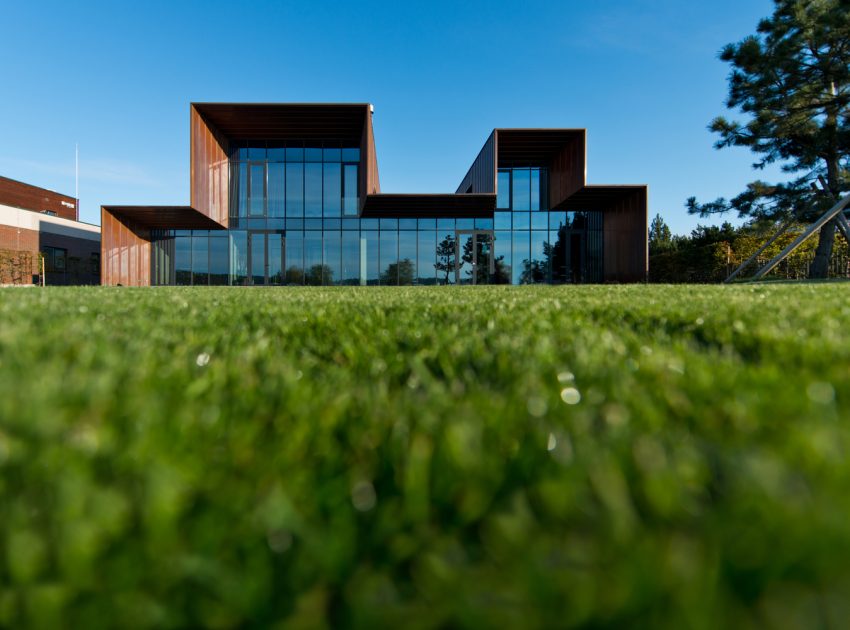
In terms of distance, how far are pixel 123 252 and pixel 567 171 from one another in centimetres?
2209

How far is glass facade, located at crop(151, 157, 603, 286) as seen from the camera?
2314 cm

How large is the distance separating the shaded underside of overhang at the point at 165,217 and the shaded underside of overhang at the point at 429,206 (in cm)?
784

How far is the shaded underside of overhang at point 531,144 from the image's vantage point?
2036 centimetres

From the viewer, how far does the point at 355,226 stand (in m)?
23.5

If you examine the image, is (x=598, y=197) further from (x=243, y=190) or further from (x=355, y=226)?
(x=243, y=190)

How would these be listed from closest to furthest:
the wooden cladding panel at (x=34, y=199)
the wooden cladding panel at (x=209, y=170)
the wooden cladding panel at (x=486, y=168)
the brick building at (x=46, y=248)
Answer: the wooden cladding panel at (x=209, y=170) → the wooden cladding panel at (x=486, y=168) → the brick building at (x=46, y=248) → the wooden cladding panel at (x=34, y=199)

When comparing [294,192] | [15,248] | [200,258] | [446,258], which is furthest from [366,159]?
[15,248]

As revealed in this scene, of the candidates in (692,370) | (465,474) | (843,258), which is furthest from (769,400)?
(843,258)

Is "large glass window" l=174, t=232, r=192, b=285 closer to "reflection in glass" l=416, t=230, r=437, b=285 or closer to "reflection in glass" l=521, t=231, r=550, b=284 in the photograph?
"reflection in glass" l=416, t=230, r=437, b=285

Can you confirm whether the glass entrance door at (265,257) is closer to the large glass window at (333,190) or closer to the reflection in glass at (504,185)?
the large glass window at (333,190)

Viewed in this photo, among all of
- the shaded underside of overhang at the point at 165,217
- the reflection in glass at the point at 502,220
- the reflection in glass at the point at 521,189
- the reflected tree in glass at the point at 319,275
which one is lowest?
the reflected tree in glass at the point at 319,275

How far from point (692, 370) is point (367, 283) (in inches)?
885

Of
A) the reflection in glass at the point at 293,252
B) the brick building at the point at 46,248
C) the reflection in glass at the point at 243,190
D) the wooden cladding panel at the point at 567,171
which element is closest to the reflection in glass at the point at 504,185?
the wooden cladding panel at the point at 567,171

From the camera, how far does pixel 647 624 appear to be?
0.44m
